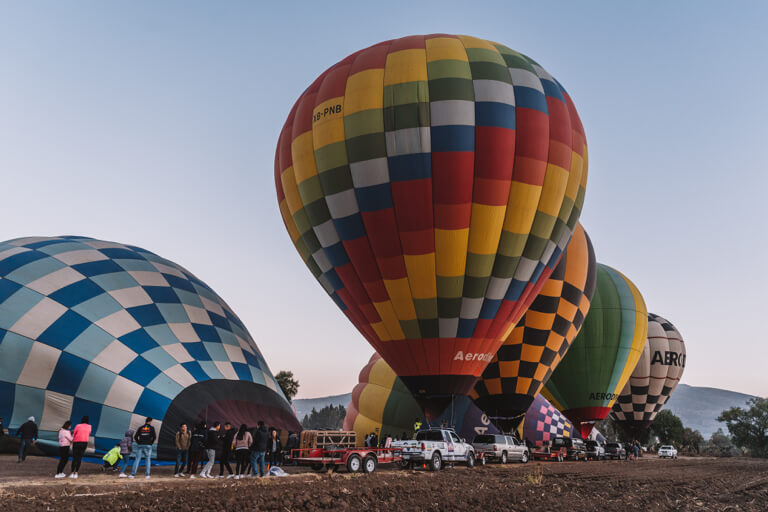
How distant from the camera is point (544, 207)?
53.5ft

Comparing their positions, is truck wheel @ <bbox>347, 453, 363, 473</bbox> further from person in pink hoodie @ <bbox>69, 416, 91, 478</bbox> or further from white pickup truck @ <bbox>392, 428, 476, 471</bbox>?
person in pink hoodie @ <bbox>69, 416, 91, 478</bbox>

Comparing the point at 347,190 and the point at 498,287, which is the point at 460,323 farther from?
the point at 347,190

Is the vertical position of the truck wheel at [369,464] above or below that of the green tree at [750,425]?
below

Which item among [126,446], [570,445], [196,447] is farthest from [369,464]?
[570,445]

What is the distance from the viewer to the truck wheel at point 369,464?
1372 centimetres

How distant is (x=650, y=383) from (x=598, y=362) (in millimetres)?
13431

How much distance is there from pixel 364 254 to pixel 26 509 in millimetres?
10214

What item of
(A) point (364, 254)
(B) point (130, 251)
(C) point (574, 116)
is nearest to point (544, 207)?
(C) point (574, 116)

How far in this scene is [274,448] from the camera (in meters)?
14.0

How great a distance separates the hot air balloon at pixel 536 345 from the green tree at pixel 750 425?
51.1 m

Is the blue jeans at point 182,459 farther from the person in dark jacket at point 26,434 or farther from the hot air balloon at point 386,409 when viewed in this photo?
the hot air balloon at point 386,409

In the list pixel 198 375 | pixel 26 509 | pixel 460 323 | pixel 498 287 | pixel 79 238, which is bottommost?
pixel 26 509

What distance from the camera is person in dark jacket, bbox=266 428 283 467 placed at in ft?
45.1

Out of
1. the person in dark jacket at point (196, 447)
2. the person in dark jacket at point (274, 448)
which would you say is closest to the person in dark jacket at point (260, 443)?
the person in dark jacket at point (196, 447)
